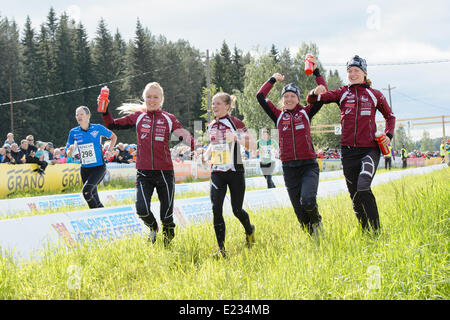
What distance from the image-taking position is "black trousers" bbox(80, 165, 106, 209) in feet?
25.5

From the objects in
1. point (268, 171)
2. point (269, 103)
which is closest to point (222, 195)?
point (269, 103)

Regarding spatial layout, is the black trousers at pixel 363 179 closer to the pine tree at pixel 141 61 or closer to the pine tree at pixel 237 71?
the pine tree at pixel 141 61

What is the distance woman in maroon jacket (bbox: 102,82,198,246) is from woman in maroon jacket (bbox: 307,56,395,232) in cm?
210

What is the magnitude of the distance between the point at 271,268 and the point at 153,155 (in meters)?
2.38

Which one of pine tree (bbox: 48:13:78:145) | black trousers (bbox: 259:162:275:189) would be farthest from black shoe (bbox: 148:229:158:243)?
pine tree (bbox: 48:13:78:145)

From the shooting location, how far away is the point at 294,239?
4840mm

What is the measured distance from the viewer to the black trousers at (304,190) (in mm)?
5387

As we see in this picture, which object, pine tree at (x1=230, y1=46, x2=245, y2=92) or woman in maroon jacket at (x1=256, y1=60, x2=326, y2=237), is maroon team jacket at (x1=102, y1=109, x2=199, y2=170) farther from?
pine tree at (x1=230, y1=46, x2=245, y2=92)

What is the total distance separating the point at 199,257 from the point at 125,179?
1270 cm

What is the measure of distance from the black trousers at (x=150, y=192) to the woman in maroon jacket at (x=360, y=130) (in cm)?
232

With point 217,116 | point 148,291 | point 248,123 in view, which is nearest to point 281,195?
point 217,116

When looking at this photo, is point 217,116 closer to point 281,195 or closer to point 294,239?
point 294,239

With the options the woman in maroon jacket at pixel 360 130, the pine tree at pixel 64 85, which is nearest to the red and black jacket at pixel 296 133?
the woman in maroon jacket at pixel 360 130
